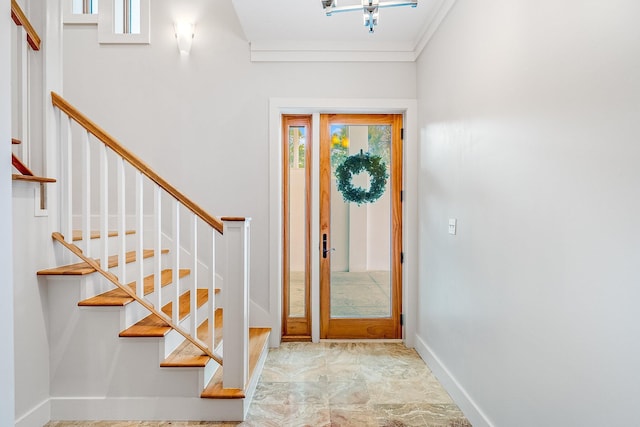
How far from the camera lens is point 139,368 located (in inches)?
90.8

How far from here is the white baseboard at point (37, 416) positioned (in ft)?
6.94

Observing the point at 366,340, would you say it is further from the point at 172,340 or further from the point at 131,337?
the point at 131,337

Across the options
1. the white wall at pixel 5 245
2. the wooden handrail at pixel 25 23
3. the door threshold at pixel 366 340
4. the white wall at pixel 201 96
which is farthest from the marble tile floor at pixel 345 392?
the wooden handrail at pixel 25 23

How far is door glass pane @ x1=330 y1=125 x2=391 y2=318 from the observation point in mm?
3678

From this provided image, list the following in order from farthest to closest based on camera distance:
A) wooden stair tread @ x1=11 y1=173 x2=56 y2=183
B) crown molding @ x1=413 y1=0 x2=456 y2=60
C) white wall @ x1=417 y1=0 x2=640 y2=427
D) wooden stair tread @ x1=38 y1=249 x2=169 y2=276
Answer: crown molding @ x1=413 y1=0 x2=456 y2=60
wooden stair tread @ x1=38 y1=249 x2=169 y2=276
wooden stair tread @ x1=11 y1=173 x2=56 y2=183
white wall @ x1=417 y1=0 x2=640 y2=427

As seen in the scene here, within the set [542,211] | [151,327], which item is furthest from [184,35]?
[542,211]

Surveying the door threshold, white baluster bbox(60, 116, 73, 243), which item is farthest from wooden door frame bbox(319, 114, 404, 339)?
white baluster bbox(60, 116, 73, 243)

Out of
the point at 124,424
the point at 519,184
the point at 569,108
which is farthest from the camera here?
the point at 124,424

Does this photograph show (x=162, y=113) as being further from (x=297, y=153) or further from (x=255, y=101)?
(x=297, y=153)

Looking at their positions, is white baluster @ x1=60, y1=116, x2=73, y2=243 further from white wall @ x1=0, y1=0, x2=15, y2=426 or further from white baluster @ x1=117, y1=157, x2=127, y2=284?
white wall @ x1=0, y1=0, x2=15, y2=426

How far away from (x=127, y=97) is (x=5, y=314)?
3035 mm

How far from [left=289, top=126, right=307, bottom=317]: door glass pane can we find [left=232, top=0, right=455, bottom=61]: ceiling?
0.74 meters

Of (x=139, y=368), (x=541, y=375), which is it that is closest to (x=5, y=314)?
(x=139, y=368)

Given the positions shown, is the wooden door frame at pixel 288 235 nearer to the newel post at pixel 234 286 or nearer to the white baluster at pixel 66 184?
the newel post at pixel 234 286
